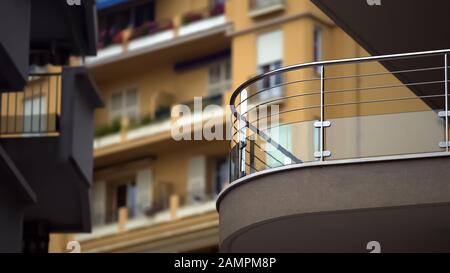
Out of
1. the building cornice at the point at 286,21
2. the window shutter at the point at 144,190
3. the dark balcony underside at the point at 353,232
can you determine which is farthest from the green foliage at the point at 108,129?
the dark balcony underside at the point at 353,232

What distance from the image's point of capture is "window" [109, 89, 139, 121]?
57344 millimetres

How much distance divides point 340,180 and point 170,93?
37.4 metres

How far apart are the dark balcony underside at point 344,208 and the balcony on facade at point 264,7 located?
31.8 m

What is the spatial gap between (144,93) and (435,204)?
39.3 meters

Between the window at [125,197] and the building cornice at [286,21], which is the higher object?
the building cornice at [286,21]

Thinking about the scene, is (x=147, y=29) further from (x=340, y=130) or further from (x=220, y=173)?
(x=340, y=130)

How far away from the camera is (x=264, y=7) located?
51531 mm

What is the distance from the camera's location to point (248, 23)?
171 feet

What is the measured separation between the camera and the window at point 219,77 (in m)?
54.6

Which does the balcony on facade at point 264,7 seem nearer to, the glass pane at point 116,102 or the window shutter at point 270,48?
the window shutter at point 270,48

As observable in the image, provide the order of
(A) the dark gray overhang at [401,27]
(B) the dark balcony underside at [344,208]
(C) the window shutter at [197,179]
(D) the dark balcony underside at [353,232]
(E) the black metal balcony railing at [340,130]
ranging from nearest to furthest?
(B) the dark balcony underside at [344,208], (D) the dark balcony underside at [353,232], (E) the black metal balcony railing at [340,130], (A) the dark gray overhang at [401,27], (C) the window shutter at [197,179]

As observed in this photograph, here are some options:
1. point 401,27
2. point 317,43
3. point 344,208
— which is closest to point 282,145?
point 344,208

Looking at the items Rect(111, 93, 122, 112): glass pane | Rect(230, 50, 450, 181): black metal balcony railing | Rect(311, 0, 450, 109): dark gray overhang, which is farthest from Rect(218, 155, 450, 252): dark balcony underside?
Rect(111, 93, 122, 112): glass pane

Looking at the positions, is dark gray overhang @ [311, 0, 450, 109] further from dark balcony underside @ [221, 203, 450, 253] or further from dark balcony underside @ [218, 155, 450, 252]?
dark balcony underside @ [218, 155, 450, 252]
